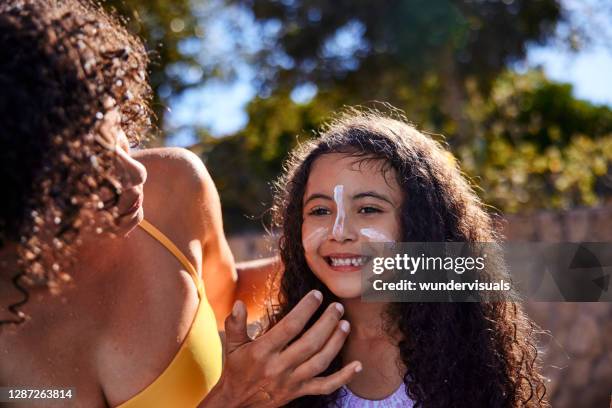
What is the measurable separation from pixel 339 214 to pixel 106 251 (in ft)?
1.94

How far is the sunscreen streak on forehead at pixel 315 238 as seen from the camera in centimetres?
206

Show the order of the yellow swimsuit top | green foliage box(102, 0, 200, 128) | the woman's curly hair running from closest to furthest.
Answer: the woman's curly hair, the yellow swimsuit top, green foliage box(102, 0, 200, 128)

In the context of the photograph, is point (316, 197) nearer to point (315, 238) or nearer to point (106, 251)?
point (315, 238)

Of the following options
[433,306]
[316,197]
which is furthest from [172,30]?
[433,306]

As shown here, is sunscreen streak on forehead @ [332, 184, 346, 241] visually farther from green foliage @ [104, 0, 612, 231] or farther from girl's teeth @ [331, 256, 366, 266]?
green foliage @ [104, 0, 612, 231]

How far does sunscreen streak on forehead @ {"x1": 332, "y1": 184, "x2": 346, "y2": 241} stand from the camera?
2000 millimetres

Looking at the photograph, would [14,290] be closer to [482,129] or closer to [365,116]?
[365,116]

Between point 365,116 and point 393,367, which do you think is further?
point 365,116

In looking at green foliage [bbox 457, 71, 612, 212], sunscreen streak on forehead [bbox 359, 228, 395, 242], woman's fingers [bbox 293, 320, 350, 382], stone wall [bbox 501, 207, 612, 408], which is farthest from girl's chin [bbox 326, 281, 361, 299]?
stone wall [bbox 501, 207, 612, 408]

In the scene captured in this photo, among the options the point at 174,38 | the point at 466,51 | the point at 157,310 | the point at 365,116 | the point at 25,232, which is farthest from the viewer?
the point at 466,51

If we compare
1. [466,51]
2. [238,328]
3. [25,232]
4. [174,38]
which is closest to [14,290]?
[25,232]

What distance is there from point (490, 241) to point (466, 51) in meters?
7.40

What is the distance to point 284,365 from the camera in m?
1.64

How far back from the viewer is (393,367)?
203cm
